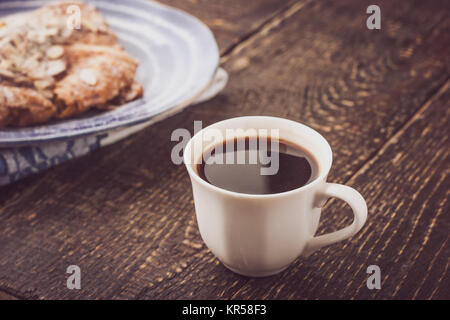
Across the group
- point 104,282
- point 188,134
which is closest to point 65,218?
point 104,282

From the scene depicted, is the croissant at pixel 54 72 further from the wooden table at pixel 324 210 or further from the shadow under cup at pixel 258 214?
the shadow under cup at pixel 258 214

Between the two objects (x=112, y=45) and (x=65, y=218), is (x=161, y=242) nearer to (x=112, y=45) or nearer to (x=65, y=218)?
(x=65, y=218)

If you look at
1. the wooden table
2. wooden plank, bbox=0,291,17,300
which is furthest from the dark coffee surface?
wooden plank, bbox=0,291,17,300

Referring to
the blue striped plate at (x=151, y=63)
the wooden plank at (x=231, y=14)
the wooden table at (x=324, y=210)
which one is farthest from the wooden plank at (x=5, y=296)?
the wooden plank at (x=231, y=14)

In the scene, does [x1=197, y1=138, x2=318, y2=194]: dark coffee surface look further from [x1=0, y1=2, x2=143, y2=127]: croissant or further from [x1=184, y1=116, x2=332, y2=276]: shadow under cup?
[x1=0, y1=2, x2=143, y2=127]: croissant

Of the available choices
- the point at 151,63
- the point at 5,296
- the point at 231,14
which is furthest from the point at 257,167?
the point at 231,14
